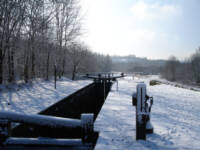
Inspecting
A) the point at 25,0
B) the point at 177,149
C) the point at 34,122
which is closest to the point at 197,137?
the point at 177,149

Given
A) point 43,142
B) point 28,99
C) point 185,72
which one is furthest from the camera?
point 185,72

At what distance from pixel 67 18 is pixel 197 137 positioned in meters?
18.4

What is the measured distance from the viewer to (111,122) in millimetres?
3746

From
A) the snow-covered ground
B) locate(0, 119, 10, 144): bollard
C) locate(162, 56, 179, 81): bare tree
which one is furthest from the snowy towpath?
locate(162, 56, 179, 81): bare tree

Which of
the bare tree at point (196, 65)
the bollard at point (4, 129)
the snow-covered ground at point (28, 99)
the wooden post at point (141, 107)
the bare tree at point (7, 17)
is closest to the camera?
the bollard at point (4, 129)

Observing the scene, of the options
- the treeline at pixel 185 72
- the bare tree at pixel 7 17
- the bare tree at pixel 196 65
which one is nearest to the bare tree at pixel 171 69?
the treeline at pixel 185 72

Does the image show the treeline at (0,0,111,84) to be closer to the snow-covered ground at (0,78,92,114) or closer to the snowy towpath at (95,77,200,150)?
the snow-covered ground at (0,78,92,114)

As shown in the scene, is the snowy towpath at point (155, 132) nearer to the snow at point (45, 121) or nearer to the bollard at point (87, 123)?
the bollard at point (87, 123)

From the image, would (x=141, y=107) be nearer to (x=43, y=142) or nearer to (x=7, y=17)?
(x=43, y=142)

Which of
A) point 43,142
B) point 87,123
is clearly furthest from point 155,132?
point 43,142

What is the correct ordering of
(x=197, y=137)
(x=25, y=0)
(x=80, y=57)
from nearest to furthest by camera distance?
(x=197, y=137) < (x=25, y=0) < (x=80, y=57)

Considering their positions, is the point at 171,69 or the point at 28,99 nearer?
the point at 28,99

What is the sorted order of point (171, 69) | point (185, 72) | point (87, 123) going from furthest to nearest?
point (185, 72)
point (171, 69)
point (87, 123)

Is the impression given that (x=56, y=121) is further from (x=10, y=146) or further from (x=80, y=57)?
(x=80, y=57)
